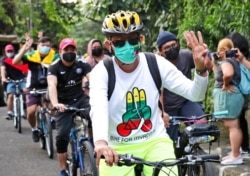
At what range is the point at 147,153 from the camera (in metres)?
4.12

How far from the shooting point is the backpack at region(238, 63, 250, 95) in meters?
7.19

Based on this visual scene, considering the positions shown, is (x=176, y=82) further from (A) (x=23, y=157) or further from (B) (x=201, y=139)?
(A) (x=23, y=157)

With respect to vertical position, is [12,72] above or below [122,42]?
below

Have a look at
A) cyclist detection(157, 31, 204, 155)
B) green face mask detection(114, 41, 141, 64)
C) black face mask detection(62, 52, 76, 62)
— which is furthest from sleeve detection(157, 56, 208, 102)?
black face mask detection(62, 52, 76, 62)

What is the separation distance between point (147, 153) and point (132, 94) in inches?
17.3

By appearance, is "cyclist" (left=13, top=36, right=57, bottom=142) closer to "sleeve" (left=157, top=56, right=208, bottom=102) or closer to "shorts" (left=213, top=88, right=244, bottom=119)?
"shorts" (left=213, top=88, right=244, bottom=119)

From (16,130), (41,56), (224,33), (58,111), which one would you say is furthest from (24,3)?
(58,111)

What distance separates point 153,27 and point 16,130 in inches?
195

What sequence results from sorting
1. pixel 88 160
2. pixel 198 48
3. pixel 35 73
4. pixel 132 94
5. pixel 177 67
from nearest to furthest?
pixel 198 48 < pixel 132 94 < pixel 88 160 < pixel 177 67 < pixel 35 73

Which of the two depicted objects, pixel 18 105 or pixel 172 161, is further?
pixel 18 105

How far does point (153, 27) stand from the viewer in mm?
15391

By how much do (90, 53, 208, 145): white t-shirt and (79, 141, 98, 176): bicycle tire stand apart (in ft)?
5.97

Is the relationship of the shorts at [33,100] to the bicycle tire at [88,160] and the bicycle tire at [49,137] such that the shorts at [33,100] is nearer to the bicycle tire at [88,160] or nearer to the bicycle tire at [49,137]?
the bicycle tire at [49,137]

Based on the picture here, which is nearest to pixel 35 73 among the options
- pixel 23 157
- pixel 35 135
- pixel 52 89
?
pixel 35 135
